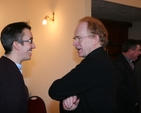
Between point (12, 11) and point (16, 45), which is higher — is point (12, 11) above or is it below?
above

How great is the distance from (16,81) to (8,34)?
39cm

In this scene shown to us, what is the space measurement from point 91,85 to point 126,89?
4.82 ft

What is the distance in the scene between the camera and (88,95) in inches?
48.9

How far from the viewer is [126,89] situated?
2.53 m

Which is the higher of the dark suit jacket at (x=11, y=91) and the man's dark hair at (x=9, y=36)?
the man's dark hair at (x=9, y=36)

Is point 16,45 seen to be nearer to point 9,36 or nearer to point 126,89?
point 9,36

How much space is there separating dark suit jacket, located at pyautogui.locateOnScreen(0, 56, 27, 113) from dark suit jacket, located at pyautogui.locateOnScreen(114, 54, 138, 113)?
1.52 metres

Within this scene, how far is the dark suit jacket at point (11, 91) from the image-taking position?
1.29m

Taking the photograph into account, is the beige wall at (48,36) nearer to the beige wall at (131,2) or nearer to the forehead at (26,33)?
the beige wall at (131,2)

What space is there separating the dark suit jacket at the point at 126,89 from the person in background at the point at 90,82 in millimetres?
1246

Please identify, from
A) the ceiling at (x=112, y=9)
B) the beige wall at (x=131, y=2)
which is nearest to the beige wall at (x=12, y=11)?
the ceiling at (x=112, y=9)

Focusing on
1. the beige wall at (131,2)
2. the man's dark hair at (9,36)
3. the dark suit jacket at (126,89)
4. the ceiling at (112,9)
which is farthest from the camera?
the ceiling at (112,9)

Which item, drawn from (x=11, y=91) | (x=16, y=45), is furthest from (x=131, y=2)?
(x=11, y=91)

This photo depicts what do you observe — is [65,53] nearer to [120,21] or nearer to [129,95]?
[129,95]
